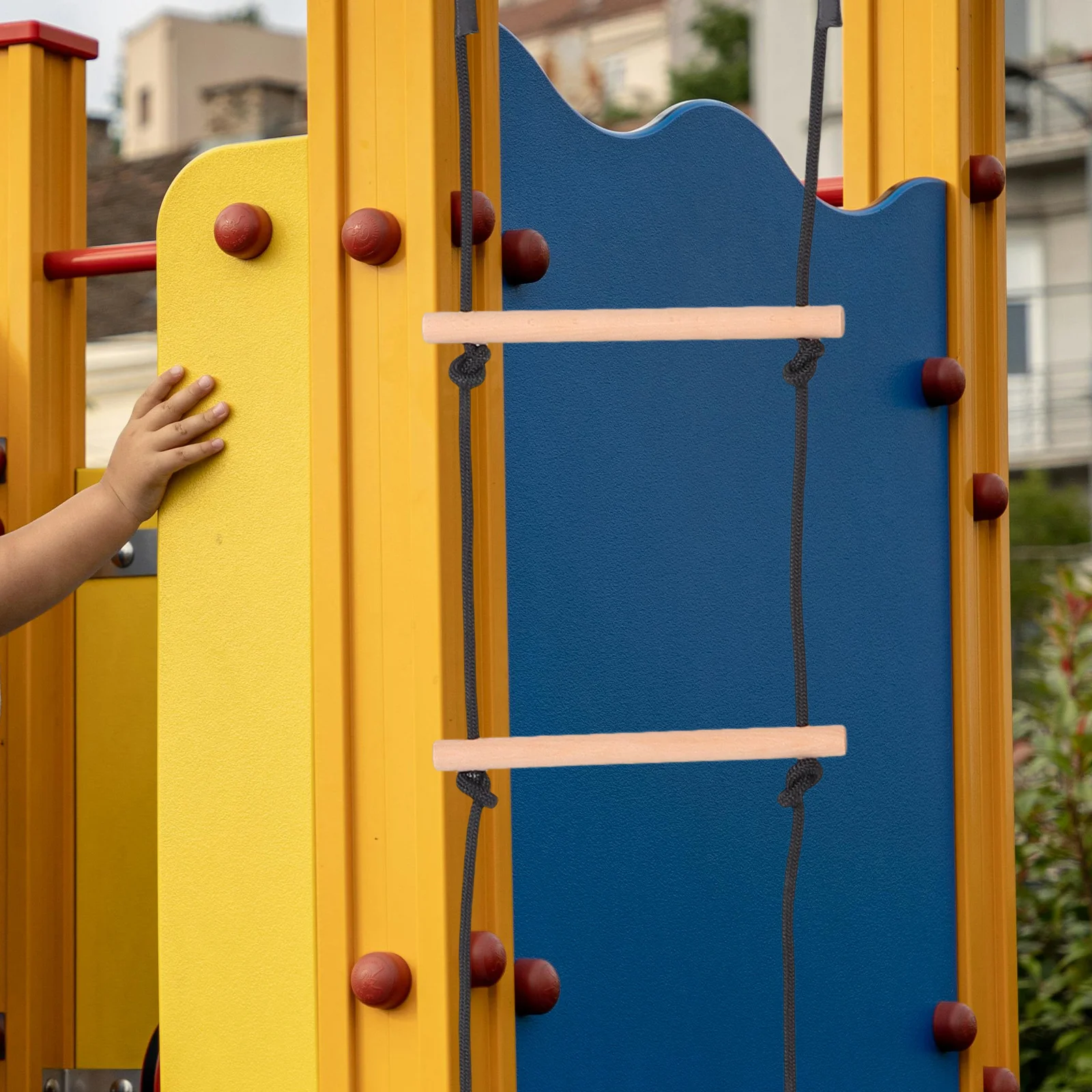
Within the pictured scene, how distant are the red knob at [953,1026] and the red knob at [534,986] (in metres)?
0.66

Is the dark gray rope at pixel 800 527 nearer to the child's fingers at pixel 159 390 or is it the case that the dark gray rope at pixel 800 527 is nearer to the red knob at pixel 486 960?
the red knob at pixel 486 960

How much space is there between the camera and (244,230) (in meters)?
1.37

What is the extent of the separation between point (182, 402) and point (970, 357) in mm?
1082

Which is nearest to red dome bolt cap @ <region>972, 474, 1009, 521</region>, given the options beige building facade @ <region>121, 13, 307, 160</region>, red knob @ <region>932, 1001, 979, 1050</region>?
red knob @ <region>932, 1001, 979, 1050</region>

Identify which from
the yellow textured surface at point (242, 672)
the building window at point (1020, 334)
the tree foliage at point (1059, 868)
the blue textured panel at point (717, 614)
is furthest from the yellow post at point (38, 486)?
the building window at point (1020, 334)

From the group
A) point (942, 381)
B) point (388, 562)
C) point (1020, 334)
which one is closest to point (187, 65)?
point (1020, 334)

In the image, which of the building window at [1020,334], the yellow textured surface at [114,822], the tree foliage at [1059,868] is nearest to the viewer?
the yellow textured surface at [114,822]

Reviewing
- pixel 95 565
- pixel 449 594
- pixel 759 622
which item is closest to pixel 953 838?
pixel 759 622

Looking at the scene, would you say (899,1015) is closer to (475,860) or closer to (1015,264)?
(475,860)

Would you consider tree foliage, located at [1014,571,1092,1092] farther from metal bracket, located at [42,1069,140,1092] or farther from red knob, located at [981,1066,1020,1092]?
metal bracket, located at [42,1069,140,1092]

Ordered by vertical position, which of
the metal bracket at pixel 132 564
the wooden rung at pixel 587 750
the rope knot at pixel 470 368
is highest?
the rope knot at pixel 470 368

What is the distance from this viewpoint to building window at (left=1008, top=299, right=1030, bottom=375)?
17.0 metres

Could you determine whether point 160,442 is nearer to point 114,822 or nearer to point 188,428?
point 188,428

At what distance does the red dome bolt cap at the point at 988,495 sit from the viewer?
193 cm
